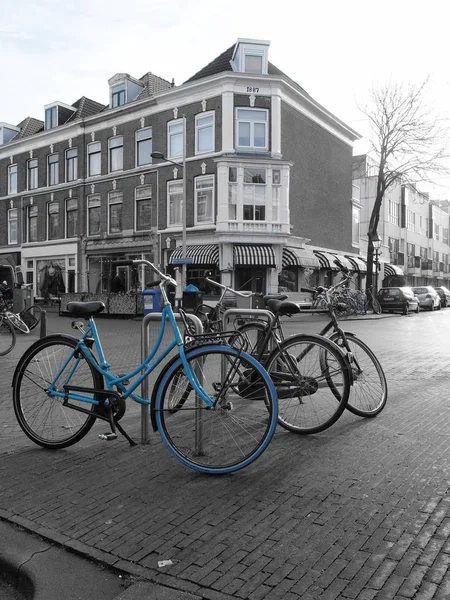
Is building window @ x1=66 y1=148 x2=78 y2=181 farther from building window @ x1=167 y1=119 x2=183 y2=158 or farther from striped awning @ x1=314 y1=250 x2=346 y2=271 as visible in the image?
striped awning @ x1=314 y1=250 x2=346 y2=271

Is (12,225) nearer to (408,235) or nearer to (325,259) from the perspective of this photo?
(325,259)

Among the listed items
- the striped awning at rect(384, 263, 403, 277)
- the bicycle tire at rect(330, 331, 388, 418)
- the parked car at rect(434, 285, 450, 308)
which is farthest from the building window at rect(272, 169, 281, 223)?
the bicycle tire at rect(330, 331, 388, 418)

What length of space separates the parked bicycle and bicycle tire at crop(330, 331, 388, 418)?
46 centimetres

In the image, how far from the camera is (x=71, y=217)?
105 ft

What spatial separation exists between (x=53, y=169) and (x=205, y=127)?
1222 centimetres

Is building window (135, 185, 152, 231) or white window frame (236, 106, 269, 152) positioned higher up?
white window frame (236, 106, 269, 152)

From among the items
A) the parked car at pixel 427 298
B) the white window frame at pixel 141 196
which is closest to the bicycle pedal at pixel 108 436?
the white window frame at pixel 141 196

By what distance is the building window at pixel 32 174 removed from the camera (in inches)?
1345

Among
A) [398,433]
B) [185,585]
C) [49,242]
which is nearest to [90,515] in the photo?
[185,585]

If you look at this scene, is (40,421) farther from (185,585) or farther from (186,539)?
(185,585)

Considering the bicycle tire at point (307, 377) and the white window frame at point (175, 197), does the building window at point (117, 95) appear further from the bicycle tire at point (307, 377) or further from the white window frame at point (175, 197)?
the bicycle tire at point (307, 377)

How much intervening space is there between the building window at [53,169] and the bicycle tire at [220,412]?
32.0 meters

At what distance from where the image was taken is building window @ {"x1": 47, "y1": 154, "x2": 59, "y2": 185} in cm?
3278

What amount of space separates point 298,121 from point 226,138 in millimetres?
4895
